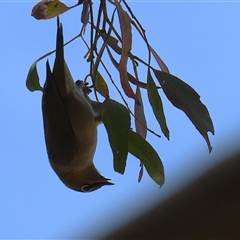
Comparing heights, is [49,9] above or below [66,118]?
above

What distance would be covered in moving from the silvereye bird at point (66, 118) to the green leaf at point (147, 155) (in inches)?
1.9

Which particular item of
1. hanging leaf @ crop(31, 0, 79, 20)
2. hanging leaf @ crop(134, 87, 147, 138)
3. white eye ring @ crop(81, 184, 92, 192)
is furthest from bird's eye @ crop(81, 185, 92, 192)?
hanging leaf @ crop(31, 0, 79, 20)

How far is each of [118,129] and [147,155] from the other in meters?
0.08

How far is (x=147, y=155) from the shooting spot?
0.58 metres

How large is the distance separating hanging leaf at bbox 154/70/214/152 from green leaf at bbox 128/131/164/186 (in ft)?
0.22

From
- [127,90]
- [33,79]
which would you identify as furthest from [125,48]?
[33,79]

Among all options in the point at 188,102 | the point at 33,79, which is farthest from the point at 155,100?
the point at 33,79

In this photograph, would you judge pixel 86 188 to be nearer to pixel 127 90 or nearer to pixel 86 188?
pixel 86 188

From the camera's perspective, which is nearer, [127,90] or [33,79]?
[127,90]

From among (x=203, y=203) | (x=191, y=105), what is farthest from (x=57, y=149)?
(x=203, y=203)

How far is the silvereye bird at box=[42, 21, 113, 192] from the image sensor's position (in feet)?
1.83

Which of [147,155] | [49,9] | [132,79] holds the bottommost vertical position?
[147,155]

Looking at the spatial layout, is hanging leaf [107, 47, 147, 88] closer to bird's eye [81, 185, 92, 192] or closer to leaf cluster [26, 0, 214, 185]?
leaf cluster [26, 0, 214, 185]

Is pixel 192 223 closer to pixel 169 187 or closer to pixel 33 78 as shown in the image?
pixel 169 187
